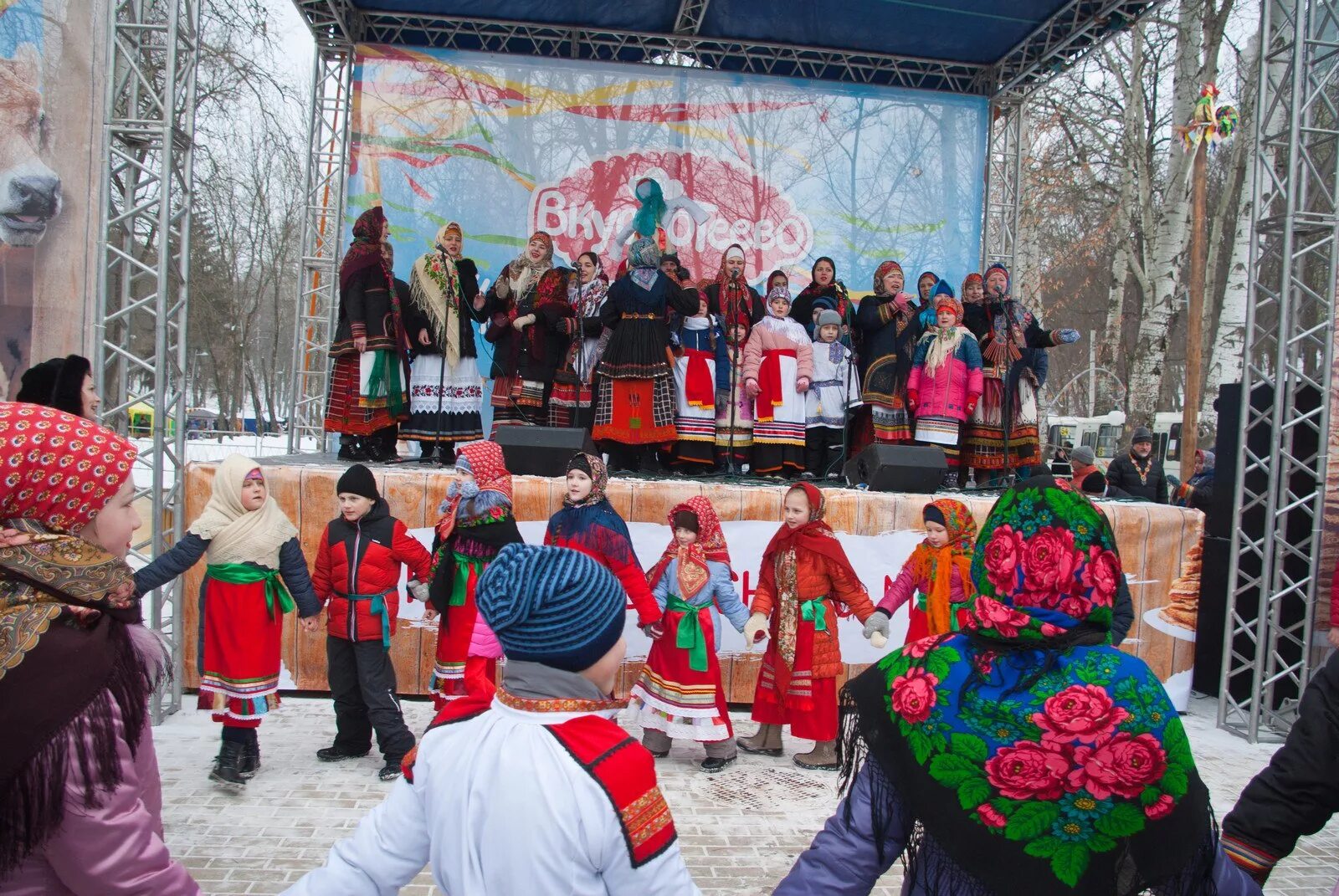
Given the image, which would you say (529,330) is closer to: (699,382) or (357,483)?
(699,382)

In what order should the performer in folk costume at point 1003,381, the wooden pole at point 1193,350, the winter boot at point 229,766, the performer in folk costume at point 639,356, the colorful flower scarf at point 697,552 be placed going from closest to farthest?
the winter boot at point 229,766
the colorful flower scarf at point 697,552
the performer in folk costume at point 639,356
the performer in folk costume at point 1003,381
the wooden pole at point 1193,350

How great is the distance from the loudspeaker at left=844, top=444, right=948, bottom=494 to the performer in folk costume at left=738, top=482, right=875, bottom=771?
154 centimetres

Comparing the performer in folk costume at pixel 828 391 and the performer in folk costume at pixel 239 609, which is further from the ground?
the performer in folk costume at pixel 828 391

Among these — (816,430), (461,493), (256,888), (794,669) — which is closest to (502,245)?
(816,430)

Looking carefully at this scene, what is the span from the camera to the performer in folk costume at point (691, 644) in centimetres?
487

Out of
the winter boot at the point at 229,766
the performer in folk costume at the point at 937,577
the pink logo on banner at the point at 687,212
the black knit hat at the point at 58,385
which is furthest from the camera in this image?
the pink logo on banner at the point at 687,212

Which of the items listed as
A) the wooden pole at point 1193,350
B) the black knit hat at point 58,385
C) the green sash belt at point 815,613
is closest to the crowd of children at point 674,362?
the green sash belt at point 815,613

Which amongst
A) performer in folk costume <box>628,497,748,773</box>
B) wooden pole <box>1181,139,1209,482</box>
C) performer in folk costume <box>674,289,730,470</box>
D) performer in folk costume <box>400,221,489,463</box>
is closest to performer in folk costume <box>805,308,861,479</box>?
performer in folk costume <box>674,289,730,470</box>

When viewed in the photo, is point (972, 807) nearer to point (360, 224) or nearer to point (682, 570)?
point (682, 570)

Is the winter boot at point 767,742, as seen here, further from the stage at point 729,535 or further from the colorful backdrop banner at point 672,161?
the colorful backdrop banner at point 672,161

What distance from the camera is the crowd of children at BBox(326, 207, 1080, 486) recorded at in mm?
7340

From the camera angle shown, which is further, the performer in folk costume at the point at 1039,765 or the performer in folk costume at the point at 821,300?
the performer in folk costume at the point at 821,300

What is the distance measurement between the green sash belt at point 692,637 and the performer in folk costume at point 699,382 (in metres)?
2.68

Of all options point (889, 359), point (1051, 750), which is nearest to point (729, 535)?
point (889, 359)
